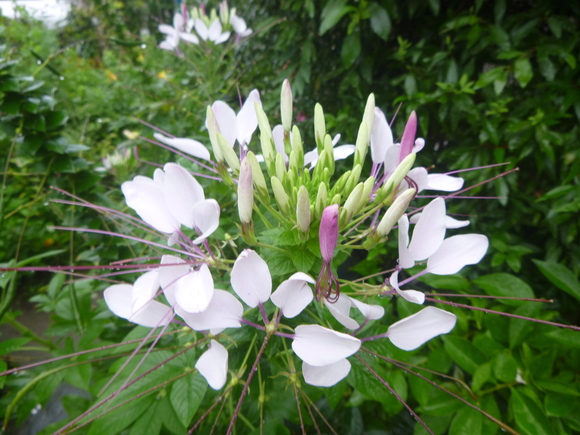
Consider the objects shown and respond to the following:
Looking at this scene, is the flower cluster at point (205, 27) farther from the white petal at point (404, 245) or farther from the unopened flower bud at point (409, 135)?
the white petal at point (404, 245)

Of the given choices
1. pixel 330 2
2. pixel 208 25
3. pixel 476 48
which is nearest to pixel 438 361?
pixel 476 48

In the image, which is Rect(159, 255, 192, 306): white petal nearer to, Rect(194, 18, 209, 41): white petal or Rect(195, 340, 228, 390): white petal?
Rect(195, 340, 228, 390): white petal

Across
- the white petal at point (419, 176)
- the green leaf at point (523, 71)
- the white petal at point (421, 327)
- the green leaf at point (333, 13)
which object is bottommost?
the white petal at point (421, 327)

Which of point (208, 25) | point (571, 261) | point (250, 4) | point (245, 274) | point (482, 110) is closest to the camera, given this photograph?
point (245, 274)

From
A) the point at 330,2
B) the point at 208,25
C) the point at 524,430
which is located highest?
the point at 208,25

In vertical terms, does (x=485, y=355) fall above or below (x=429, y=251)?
below

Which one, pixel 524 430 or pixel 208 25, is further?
pixel 208 25

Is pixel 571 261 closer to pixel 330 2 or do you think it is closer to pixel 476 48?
pixel 476 48

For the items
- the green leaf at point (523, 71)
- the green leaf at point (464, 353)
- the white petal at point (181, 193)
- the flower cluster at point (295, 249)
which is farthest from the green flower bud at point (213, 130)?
the green leaf at point (523, 71)
